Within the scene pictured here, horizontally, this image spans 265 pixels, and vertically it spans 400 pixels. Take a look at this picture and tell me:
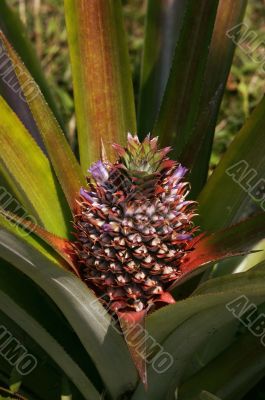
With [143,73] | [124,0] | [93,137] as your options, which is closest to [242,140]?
[93,137]

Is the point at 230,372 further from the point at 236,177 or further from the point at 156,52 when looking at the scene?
the point at 156,52

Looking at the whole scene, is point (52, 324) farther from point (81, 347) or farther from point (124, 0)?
point (124, 0)

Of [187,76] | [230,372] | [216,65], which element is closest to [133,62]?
[216,65]

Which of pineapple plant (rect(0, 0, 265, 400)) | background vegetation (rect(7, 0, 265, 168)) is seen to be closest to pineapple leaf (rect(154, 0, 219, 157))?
pineapple plant (rect(0, 0, 265, 400))

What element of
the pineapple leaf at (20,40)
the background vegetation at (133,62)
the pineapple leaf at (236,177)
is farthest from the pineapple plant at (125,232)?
the background vegetation at (133,62)

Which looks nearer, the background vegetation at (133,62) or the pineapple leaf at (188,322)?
the pineapple leaf at (188,322)

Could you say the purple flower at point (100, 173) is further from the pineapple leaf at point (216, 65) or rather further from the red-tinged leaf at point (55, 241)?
the pineapple leaf at point (216, 65)

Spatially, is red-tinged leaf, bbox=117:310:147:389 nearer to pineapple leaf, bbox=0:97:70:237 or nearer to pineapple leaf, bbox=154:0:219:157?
pineapple leaf, bbox=0:97:70:237
